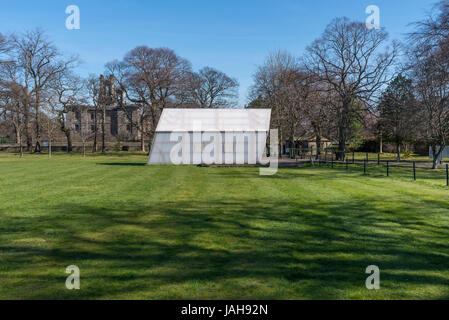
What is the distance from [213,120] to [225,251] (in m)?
24.9

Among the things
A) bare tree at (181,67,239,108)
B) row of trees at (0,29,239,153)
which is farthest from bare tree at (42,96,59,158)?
bare tree at (181,67,239,108)

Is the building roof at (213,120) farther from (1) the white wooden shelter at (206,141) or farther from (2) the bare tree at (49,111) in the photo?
(2) the bare tree at (49,111)

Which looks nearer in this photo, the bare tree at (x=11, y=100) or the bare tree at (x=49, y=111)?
the bare tree at (x=11, y=100)

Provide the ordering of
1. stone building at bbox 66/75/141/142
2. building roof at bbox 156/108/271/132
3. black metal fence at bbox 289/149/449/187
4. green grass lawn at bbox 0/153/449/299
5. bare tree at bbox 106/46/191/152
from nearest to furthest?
green grass lawn at bbox 0/153/449/299 → black metal fence at bbox 289/149/449/187 → building roof at bbox 156/108/271/132 → bare tree at bbox 106/46/191/152 → stone building at bbox 66/75/141/142

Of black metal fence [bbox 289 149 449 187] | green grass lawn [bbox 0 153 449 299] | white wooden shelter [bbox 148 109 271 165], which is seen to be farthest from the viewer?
white wooden shelter [bbox 148 109 271 165]

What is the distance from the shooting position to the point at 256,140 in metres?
29.0

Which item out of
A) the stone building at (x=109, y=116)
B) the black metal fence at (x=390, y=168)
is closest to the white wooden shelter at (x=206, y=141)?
the black metal fence at (x=390, y=168)

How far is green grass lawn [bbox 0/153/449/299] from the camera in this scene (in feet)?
14.6

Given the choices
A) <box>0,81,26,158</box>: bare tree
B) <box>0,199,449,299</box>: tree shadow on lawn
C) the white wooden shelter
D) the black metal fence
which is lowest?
<box>0,199,449,299</box>: tree shadow on lawn

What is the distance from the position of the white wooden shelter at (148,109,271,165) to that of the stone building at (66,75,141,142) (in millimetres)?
23333

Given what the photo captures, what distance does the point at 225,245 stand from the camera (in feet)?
20.6

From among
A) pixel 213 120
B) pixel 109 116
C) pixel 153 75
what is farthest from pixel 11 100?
pixel 109 116

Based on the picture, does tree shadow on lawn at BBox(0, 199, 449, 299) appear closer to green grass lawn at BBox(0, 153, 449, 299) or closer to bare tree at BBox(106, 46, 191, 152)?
green grass lawn at BBox(0, 153, 449, 299)

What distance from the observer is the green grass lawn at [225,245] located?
444 centimetres
